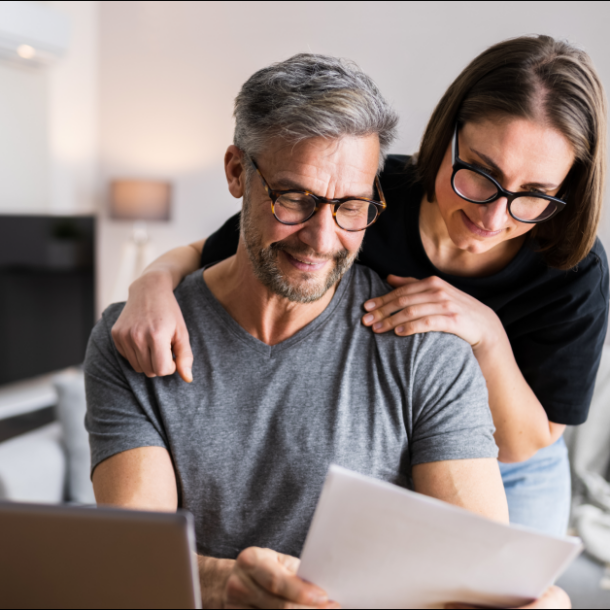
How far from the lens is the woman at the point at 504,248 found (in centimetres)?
108

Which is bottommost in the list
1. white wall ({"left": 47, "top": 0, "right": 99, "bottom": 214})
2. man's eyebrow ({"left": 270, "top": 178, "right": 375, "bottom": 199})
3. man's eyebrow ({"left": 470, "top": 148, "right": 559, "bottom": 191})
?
white wall ({"left": 47, "top": 0, "right": 99, "bottom": 214})

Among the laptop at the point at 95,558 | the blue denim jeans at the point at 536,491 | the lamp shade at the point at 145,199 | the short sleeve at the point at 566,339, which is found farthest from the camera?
the lamp shade at the point at 145,199

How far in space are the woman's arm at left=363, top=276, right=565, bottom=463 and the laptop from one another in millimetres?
642

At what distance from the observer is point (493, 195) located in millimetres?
1103

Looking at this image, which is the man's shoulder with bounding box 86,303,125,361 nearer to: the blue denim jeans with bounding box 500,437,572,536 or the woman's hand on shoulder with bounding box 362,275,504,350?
the woman's hand on shoulder with bounding box 362,275,504,350

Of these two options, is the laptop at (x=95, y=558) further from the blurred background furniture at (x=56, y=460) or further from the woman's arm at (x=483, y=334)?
the blurred background furniture at (x=56, y=460)

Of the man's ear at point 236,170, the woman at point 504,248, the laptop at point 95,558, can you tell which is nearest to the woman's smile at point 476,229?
the woman at point 504,248

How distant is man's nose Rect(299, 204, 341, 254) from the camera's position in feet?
3.50

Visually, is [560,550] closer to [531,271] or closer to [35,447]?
[531,271]

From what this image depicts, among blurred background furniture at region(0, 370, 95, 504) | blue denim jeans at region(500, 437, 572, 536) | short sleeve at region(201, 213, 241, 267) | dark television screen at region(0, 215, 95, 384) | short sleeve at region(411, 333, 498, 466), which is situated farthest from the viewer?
dark television screen at region(0, 215, 95, 384)

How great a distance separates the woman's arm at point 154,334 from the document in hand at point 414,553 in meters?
0.48

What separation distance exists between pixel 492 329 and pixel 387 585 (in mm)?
643

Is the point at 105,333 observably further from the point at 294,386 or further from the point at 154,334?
the point at 294,386

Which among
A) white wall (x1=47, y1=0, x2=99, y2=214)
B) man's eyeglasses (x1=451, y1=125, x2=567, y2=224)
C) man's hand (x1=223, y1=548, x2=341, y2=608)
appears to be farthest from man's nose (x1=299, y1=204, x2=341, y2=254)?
white wall (x1=47, y1=0, x2=99, y2=214)
